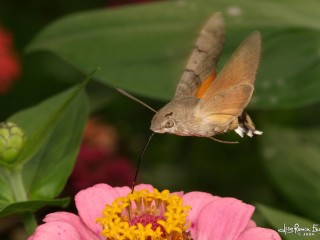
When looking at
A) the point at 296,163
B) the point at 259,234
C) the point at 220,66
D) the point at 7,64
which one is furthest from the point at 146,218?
the point at 7,64

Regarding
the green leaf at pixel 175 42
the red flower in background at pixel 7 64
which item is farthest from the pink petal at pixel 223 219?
the red flower in background at pixel 7 64

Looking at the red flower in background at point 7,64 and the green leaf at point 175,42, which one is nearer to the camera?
the green leaf at point 175,42

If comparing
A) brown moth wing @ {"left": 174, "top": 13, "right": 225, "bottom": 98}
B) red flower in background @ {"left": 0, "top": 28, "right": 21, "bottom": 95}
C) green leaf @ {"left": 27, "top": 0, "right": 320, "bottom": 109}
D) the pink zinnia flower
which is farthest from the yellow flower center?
red flower in background @ {"left": 0, "top": 28, "right": 21, "bottom": 95}

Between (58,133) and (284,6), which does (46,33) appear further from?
(284,6)

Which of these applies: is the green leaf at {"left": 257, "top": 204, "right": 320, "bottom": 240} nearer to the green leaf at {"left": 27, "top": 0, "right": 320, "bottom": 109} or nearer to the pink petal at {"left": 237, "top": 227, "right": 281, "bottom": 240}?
the pink petal at {"left": 237, "top": 227, "right": 281, "bottom": 240}

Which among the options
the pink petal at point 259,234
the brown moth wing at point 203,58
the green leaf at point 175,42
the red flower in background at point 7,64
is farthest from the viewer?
the red flower in background at point 7,64

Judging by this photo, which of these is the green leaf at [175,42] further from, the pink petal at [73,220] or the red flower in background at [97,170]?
the pink petal at [73,220]
